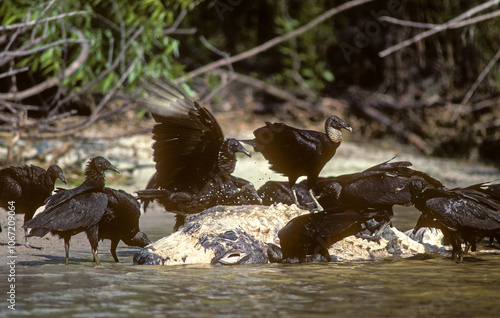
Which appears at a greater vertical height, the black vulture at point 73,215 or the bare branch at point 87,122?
the bare branch at point 87,122

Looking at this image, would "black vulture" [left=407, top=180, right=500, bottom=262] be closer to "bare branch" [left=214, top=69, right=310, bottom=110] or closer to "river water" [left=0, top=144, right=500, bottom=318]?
"river water" [left=0, top=144, right=500, bottom=318]

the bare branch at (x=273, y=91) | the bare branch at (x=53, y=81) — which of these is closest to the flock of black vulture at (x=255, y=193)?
the bare branch at (x=53, y=81)

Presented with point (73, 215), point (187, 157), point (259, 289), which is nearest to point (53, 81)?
point (187, 157)

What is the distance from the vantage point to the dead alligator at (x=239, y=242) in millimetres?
5133

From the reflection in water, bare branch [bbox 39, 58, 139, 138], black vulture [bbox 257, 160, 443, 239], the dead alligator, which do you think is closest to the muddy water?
the reflection in water

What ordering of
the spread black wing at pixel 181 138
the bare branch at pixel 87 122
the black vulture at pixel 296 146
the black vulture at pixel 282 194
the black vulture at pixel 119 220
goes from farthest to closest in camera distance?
the bare branch at pixel 87 122, the black vulture at pixel 282 194, the spread black wing at pixel 181 138, the black vulture at pixel 296 146, the black vulture at pixel 119 220

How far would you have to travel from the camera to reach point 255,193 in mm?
6211

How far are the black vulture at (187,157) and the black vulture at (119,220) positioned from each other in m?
0.50

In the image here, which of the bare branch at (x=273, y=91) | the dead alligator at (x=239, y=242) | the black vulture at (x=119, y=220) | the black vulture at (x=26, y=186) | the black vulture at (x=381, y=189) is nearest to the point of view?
the dead alligator at (x=239, y=242)

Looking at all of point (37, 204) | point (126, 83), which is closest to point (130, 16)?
point (126, 83)

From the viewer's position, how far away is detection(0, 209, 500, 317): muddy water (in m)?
3.70

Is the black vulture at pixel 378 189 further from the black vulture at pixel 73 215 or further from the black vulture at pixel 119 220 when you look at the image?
the black vulture at pixel 73 215
